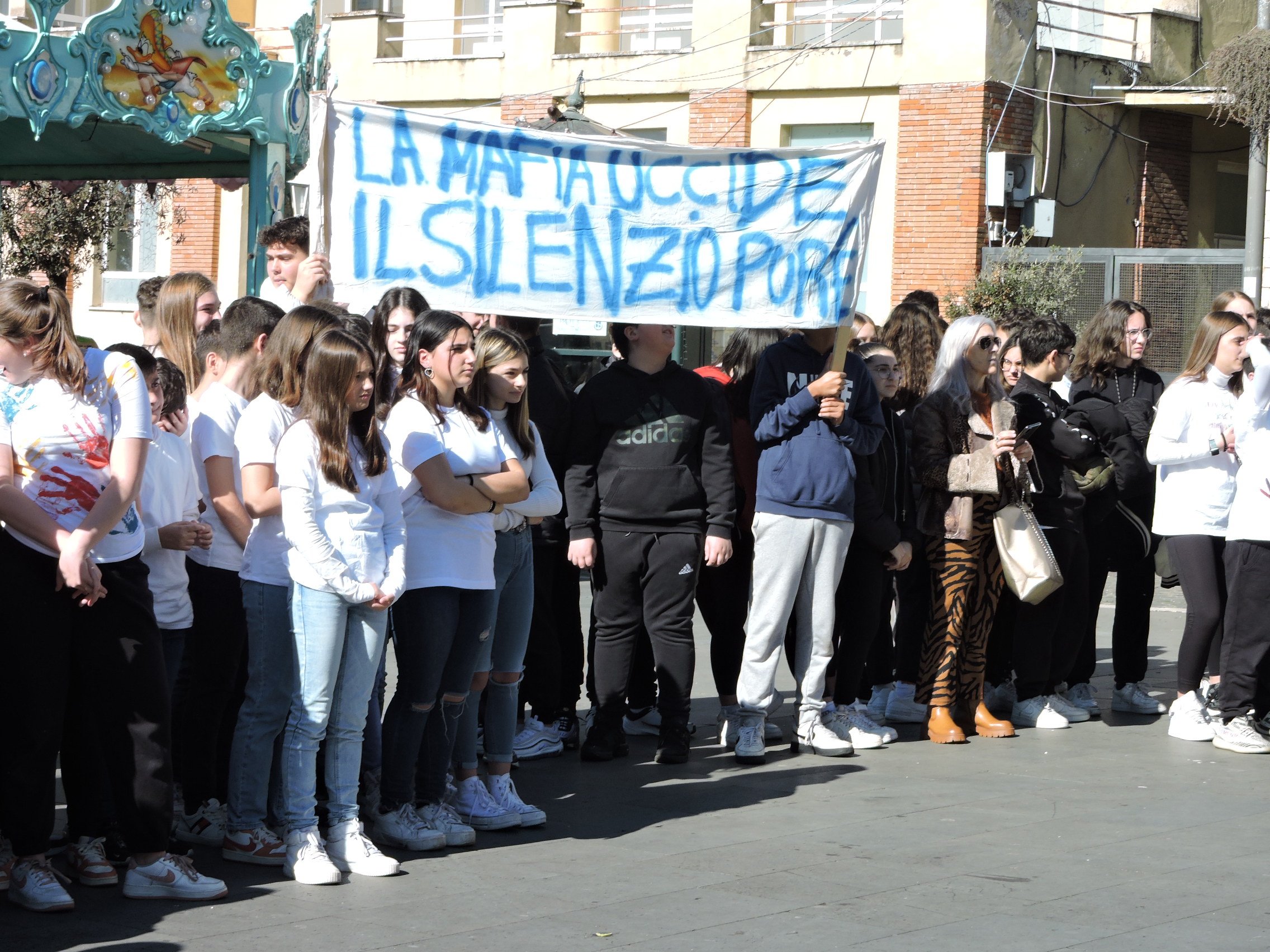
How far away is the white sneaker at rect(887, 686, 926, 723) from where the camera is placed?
852 centimetres

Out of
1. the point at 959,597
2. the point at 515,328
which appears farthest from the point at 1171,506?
the point at 515,328

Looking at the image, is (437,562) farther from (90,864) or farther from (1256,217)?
(1256,217)

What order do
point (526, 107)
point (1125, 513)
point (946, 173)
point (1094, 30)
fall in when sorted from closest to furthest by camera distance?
point (1125, 513) < point (946, 173) < point (1094, 30) < point (526, 107)

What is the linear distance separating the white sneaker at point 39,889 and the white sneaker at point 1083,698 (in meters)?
5.44

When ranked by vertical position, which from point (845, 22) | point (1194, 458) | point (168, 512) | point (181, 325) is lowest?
point (168, 512)

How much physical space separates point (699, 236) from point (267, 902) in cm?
340

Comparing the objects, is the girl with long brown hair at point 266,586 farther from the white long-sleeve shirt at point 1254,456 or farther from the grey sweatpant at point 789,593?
the white long-sleeve shirt at point 1254,456

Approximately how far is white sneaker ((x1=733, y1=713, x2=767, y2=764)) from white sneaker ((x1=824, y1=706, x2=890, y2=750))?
0.43m

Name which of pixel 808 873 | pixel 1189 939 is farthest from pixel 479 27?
pixel 1189 939

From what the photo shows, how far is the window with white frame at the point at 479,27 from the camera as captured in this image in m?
27.2

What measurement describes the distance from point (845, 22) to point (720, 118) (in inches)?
85.2

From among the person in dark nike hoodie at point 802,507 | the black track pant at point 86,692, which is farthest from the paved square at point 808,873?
the person in dark nike hoodie at point 802,507

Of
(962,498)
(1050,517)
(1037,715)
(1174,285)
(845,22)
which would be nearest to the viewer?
(962,498)

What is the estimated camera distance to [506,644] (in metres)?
6.32
